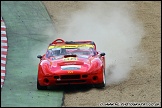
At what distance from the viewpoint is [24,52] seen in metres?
21.5

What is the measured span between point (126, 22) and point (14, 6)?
450cm

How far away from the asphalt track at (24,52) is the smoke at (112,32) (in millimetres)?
1237

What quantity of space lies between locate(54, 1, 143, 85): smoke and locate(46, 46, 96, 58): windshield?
2.82ft

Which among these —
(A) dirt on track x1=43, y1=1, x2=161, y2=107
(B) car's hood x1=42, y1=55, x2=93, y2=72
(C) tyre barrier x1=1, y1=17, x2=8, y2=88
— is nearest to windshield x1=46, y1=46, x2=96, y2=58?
(B) car's hood x1=42, y1=55, x2=93, y2=72

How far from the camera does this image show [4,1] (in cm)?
2852

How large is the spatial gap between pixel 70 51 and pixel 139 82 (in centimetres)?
193

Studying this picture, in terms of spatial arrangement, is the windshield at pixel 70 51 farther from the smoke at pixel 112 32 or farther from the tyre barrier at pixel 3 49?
the tyre barrier at pixel 3 49

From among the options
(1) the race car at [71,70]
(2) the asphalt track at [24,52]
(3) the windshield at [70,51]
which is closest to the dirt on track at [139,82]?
(1) the race car at [71,70]

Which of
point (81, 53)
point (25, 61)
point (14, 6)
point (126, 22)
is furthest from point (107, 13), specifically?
point (81, 53)

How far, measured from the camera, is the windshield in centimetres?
1731

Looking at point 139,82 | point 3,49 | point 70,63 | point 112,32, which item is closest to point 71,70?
point 70,63

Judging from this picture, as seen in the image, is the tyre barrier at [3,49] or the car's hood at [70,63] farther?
the tyre barrier at [3,49]

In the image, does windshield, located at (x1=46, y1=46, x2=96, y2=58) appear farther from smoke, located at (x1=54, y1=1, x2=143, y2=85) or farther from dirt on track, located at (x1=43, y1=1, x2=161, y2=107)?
dirt on track, located at (x1=43, y1=1, x2=161, y2=107)

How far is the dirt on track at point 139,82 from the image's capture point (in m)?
14.8
